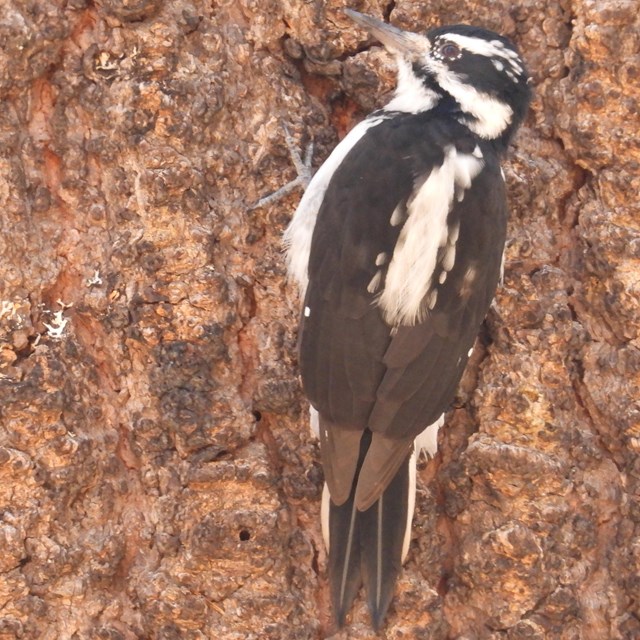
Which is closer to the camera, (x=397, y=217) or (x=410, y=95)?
(x=397, y=217)

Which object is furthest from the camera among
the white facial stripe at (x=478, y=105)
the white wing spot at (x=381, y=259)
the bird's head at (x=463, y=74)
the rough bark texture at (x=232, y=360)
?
the white facial stripe at (x=478, y=105)

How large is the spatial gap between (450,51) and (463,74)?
0.19 meters

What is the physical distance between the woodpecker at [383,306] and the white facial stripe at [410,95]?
0.57 ft

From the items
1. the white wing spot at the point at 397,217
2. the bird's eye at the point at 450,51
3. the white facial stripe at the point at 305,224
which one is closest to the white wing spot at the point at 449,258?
the white wing spot at the point at 397,217

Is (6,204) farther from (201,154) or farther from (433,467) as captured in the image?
(433,467)

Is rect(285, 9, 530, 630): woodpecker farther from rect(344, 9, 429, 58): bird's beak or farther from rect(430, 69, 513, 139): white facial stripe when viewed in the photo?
rect(430, 69, 513, 139): white facial stripe

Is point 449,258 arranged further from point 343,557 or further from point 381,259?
point 343,557

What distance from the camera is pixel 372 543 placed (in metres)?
2.56

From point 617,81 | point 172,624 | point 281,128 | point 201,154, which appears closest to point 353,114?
point 281,128

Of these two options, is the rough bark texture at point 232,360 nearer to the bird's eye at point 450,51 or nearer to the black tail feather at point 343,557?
the black tail feather at point 343,557

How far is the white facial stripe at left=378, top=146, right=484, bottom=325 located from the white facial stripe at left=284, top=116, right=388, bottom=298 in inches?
9.1

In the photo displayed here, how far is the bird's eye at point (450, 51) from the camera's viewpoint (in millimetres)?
2835

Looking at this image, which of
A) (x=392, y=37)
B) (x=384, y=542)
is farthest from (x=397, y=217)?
(x=384, y=542)

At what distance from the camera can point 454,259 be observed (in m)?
2.61
